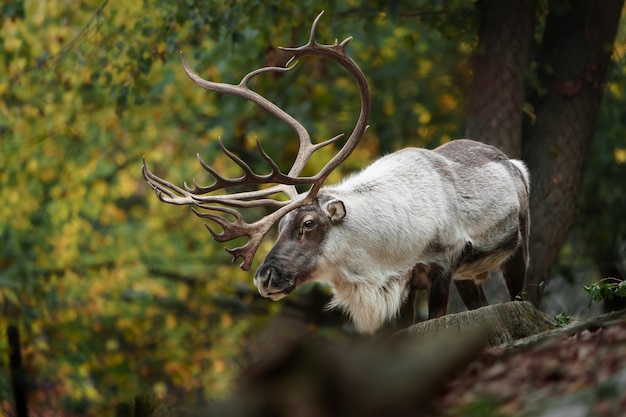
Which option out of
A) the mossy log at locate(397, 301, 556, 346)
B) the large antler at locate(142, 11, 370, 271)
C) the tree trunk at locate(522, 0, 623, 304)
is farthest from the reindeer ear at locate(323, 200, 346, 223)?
the tree trunk at locate(522, 0, 623, 304)

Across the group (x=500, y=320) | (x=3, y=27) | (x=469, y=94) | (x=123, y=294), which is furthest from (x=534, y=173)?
(x=123, y=294)

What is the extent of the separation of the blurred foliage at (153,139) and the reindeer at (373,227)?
8.85 ft

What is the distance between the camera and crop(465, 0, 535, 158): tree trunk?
8.74 metres

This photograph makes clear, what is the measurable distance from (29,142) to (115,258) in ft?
7.71

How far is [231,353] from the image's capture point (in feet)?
53.6

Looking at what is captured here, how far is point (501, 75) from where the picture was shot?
8.84 meters

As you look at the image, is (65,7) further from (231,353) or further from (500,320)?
(500,320)

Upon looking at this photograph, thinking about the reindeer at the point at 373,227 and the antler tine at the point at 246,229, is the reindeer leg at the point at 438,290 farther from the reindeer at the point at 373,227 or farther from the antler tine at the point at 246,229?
the antler tine at the point at 246,229

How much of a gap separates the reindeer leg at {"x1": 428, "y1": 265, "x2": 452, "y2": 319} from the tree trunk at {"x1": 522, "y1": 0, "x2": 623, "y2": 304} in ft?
8.53

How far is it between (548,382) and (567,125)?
5.97 meters

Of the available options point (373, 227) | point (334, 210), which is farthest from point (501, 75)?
point (334, 210)

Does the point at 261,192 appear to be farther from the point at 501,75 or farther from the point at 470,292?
the point at 501,75

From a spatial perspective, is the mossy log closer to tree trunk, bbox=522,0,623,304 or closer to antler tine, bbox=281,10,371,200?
antler tine, bbox=281,10,371,200

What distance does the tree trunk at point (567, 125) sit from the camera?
8930 mm
